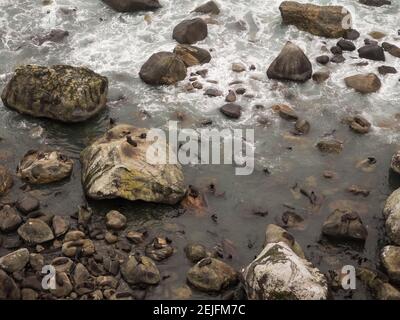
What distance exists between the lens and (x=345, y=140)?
16.3 meters

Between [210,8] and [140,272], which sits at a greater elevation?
[210,8]

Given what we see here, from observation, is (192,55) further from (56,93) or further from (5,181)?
(5,181)

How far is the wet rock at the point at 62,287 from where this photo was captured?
11.8 meters

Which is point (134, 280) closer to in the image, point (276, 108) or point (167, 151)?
point (167, 151)

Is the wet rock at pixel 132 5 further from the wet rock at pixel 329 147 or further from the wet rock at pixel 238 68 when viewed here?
the wet rock at pixel 329 147

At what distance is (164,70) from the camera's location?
60.3 ft

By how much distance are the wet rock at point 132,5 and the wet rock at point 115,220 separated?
11.5m

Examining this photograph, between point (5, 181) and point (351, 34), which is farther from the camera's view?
point (351, 34)

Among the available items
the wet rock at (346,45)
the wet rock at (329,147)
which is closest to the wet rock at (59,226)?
the wet rock at (329,147)

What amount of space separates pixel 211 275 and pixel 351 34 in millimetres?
12769

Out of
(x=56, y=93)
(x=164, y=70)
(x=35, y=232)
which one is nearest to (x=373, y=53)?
(x=164, y=70)

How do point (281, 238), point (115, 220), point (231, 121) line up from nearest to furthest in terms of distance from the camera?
point (281, 238) < point (115, 220) < point (231, 121)
